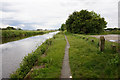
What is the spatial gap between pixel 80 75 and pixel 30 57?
4.28m

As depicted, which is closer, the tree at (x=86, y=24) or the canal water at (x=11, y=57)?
the canal water at (x=11, y=57)

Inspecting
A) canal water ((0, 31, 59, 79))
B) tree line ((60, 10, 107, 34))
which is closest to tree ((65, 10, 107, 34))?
tree line ((60, 10, 107, 34))

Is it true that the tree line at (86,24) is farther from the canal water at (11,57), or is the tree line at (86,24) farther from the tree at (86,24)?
the canal water at (11,57)

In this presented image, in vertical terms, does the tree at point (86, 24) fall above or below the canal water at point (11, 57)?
above

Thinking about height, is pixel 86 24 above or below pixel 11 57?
above

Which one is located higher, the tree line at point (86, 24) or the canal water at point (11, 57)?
the tree line at point (86, 24)

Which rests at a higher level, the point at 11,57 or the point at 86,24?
the point at 86,24

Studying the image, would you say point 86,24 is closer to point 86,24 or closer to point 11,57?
point 86,24

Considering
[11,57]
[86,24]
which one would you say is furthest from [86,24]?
[11,57]

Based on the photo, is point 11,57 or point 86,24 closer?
point 11,57

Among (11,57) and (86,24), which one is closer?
(11,57)

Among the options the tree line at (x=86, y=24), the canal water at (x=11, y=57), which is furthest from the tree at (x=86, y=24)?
the canal water at (x=11, y=57)

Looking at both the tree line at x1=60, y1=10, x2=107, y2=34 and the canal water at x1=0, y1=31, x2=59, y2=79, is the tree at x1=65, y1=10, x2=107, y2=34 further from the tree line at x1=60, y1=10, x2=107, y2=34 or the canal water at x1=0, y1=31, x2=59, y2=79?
the canal water at x1=0, y1=31, x2=59, y2=79

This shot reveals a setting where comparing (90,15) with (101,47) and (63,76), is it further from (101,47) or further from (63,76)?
(63,76)
